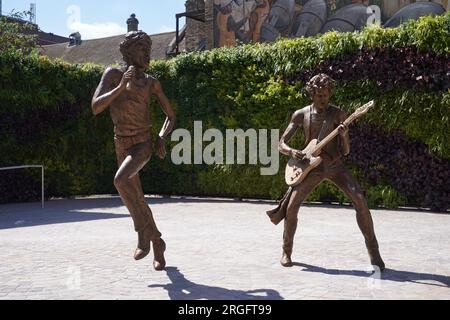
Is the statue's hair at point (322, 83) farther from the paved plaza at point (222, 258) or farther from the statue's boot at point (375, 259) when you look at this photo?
the paved plaza at point (222, 258)

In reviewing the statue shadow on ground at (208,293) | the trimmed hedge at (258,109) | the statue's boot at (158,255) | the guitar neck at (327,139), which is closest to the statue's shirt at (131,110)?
the statue's boot at (158,255)

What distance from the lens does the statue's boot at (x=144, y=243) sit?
559 cm

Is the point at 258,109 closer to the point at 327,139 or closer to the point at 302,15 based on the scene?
the point at 302,15

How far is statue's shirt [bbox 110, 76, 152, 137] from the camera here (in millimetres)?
5672

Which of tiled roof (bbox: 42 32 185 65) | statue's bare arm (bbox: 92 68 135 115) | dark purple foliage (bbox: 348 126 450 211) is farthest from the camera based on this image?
tiled roof (bbox: 42 32 185 65)

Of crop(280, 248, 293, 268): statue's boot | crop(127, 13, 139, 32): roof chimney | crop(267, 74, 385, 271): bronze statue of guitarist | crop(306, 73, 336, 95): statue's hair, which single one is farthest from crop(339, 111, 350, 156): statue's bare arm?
Result: crop(127, 13, 139, 32): roof chimney

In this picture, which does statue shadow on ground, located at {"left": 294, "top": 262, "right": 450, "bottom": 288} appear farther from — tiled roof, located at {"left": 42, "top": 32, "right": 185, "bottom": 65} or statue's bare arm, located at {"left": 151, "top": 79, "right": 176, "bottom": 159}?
tiled roof, located at {"left": 42, "top": 32, "right": 185, "bottom": 65}

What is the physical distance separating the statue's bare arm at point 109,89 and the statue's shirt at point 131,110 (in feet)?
0.43

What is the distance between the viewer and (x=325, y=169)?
19.9 ft

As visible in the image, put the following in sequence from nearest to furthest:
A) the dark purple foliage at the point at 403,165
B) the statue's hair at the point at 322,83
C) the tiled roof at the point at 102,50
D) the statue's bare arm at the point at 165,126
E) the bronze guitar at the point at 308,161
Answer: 1. the statue's bare arm at the point at 165,126
2. the bronze guitar at the point at 308,161
3. the statue's hair at the point at 322,83
4. the dark purple foliage at the point at 403,165
5. the tiled roof at the point at 102,50

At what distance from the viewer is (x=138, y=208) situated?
223 inches

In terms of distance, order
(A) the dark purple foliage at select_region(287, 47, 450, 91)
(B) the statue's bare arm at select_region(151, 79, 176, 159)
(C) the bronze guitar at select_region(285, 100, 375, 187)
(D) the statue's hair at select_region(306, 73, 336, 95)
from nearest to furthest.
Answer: (B) the statue's bare arm at select_region(151, 79, 176, 159) < (C) the bronze guitar at select_region(285, 100, 375, 187) < (D) the statue's hair at select_region(306, 73, 336, 95) < (A) the dark purple foliage at select_region(287, 47, 450, 91)

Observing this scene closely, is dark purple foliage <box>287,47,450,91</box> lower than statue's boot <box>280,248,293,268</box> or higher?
higher

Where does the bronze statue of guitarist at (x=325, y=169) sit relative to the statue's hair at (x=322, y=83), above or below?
below
